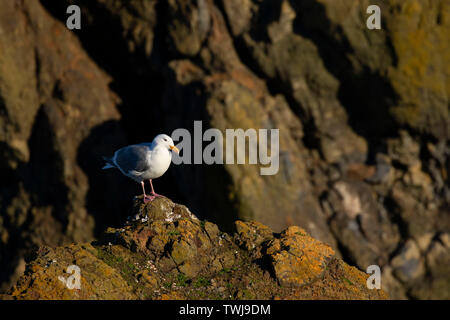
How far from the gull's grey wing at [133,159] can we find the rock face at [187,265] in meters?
0.88

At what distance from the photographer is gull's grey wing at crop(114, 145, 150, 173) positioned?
7.80 metres

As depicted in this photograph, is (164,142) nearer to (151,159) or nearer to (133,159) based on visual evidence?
(151,159)

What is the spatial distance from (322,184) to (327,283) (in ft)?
32.1

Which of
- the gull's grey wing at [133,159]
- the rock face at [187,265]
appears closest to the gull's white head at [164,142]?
the gull's grey wing at [133,159]

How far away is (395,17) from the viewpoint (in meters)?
14.0

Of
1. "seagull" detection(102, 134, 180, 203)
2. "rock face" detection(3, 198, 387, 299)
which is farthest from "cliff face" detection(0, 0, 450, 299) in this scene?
"rock face" detection(3, 198, 387, 299)

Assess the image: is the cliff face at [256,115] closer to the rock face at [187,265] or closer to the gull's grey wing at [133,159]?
the gull's grey wing at [133,159]

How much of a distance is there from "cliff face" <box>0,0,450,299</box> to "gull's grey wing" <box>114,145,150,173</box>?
6182 millimetres

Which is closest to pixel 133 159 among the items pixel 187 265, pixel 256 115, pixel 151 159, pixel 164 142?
pixel 151 159

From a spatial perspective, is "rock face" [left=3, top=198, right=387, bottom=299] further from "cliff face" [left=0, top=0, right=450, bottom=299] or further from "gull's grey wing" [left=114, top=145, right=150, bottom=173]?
"cliff face" [left=0, top=0, right=450, bottom=299]

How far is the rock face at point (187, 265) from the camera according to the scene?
18.8ft

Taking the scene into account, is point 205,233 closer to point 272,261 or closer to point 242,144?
point 272,261

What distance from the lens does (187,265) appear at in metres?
6.38

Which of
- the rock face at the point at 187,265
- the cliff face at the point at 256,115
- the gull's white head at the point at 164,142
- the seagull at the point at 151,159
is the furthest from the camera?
the cliff face at the point at 256,115
